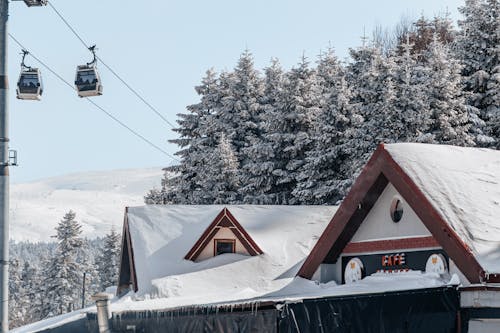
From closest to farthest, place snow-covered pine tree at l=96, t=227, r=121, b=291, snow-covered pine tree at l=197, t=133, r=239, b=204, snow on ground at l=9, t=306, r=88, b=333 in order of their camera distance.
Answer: snow on ground at l=9, t=306, r=88, b=333, snow-covered pine tree at l=197, t=133, r=239, b=204, snow-covered pine tree at l=96, t=227, r=121, b=291

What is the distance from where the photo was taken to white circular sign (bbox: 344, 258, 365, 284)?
1941 cm

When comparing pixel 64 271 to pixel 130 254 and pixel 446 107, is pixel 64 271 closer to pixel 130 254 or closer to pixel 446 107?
pixel 130 254

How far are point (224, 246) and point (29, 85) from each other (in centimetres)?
1436

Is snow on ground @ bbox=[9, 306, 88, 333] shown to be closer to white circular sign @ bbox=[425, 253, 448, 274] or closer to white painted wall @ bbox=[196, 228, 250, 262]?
white painted wall @ bbox=[196, 228, 250, 262]

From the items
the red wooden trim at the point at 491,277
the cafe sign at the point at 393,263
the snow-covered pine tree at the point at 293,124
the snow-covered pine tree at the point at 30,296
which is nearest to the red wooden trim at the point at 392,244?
the cafe sign at the point at 393,263

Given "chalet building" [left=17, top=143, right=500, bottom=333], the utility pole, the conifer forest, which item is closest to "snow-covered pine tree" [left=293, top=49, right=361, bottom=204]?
the conifer forest

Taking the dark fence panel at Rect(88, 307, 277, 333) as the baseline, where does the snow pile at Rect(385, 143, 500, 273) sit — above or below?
above

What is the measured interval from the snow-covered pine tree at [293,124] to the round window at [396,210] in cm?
2385

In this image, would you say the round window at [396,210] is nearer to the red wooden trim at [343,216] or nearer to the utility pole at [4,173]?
the red wooden trim at [343,216]

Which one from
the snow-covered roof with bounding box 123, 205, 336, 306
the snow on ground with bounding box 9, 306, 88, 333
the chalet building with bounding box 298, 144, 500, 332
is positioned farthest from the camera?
the snow-covered roof with bounding box 123, 205, 336, 306

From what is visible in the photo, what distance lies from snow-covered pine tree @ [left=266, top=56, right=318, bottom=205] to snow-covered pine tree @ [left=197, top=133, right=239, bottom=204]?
2.49m

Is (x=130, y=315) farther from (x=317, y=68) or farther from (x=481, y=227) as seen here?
(x=317, y=68)

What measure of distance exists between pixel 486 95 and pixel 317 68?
39.4ft

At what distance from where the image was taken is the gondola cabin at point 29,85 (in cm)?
1669
